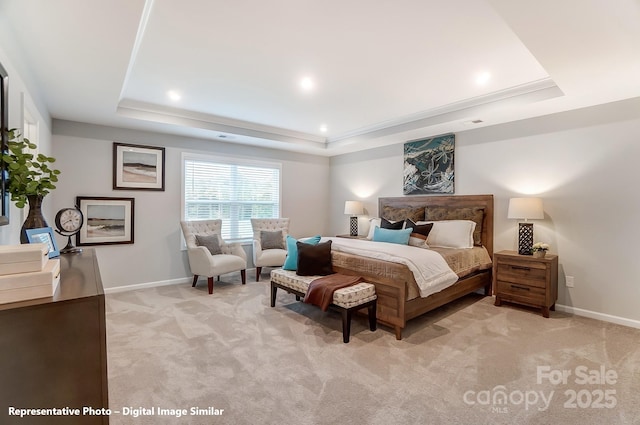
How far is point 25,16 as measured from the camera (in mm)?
1909

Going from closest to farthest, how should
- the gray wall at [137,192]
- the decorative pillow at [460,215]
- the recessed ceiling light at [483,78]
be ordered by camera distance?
the recessed ceiling light at [483,78] < the gray wall at [137,192] < the decorative pillow at [460,215]

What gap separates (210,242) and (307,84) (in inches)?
110

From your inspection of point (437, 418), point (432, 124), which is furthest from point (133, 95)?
point (437, 418)

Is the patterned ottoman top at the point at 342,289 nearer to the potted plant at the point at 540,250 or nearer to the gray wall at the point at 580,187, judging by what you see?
the potted plant at the point at 540,250

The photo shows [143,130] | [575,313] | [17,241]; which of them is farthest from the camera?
[143,130]

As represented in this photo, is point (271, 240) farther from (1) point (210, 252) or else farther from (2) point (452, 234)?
(2) point (452, 234)

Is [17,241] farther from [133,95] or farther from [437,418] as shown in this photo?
[437,418]

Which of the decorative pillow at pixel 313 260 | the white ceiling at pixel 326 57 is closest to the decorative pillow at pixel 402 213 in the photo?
the white ceiling at pixel 326 57

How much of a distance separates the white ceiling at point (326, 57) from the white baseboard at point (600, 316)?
2.37 m

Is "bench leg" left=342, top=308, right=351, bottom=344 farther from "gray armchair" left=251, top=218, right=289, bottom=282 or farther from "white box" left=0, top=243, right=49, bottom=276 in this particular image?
"gray armchair" left=251, top=218, right=289, bottom=282

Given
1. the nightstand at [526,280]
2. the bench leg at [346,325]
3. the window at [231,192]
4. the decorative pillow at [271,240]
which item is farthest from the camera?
the decorative pillow at [271,240]

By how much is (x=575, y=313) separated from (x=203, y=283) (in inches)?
200

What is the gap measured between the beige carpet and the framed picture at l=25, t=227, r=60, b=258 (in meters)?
1.05

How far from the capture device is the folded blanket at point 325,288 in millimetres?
3000
